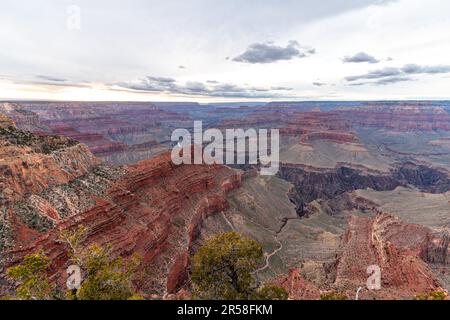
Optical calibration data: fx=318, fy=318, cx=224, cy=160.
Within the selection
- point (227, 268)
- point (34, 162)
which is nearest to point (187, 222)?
point (34, 162)

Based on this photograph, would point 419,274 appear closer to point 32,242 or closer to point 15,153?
point 32,242

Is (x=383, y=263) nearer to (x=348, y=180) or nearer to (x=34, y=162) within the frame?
(x=34, y=162)

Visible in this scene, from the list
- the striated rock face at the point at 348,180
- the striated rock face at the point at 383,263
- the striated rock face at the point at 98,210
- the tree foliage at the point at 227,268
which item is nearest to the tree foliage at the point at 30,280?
the tree foliage at the point at 227,268

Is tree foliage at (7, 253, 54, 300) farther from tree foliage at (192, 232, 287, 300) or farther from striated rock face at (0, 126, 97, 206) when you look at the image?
striated rock face at (0, 126, 97, 206)

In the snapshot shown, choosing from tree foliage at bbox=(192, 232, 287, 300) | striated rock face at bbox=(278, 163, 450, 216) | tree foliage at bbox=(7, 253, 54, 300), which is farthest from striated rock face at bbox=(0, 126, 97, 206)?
striated rock face at bbox=(278, 163, 450, 216)

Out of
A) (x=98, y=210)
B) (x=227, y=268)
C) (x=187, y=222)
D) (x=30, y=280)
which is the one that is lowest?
(x=187, y=222)

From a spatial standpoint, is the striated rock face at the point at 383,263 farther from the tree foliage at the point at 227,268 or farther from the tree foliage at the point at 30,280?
the tree foliage at the point at 30,280
